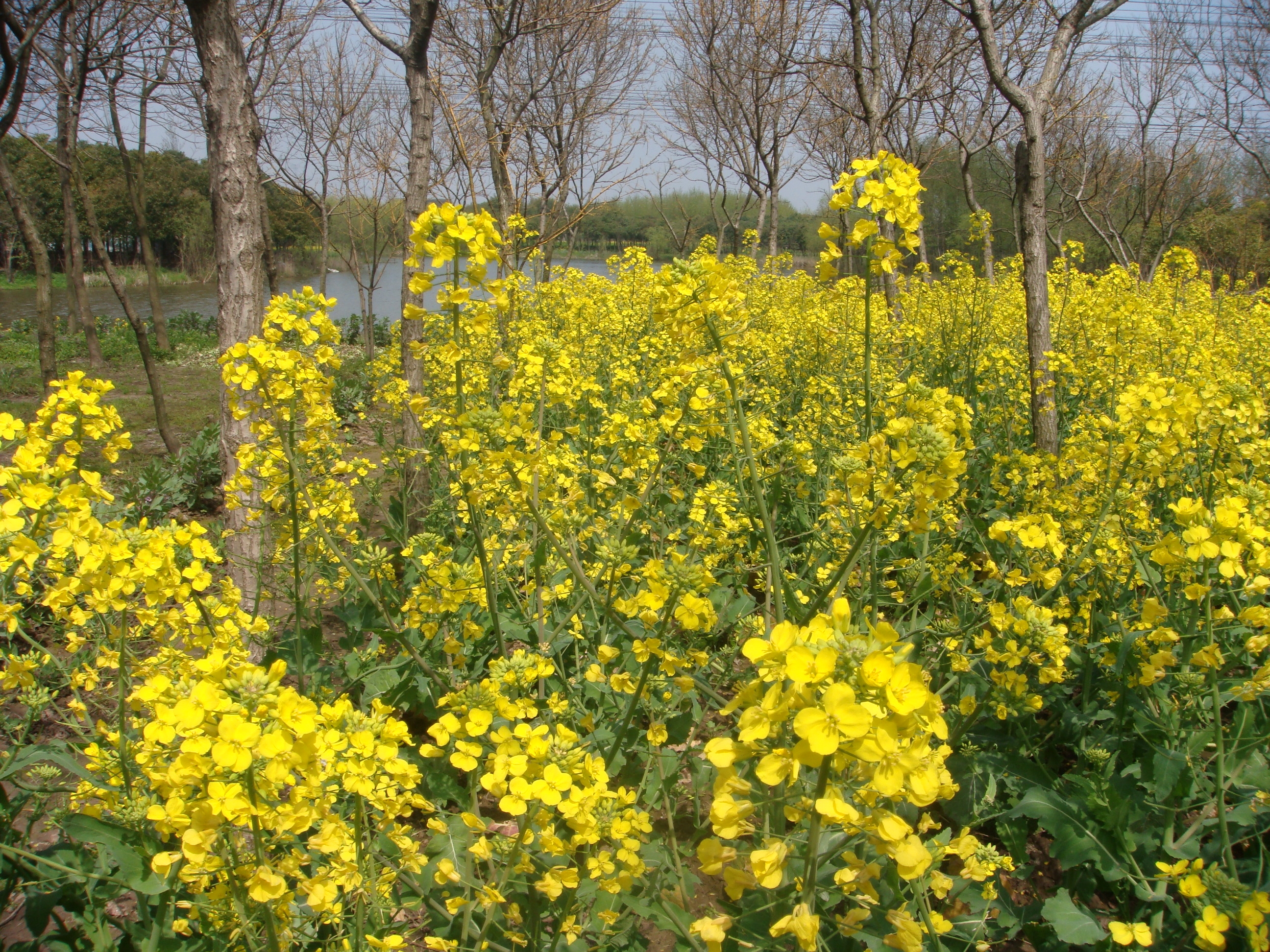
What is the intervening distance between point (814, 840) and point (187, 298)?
3350 cm

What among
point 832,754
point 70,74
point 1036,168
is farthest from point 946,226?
point 832,754

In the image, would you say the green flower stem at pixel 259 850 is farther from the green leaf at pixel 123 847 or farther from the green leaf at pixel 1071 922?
the green leaf at pixel 1071 922

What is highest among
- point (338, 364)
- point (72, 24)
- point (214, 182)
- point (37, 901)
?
point (72, 24)

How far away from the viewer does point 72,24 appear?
6.51 meters

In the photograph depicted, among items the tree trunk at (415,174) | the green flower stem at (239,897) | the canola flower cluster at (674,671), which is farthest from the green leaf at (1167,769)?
the tree trunk at (415,174)

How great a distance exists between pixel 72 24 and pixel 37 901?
803 cm

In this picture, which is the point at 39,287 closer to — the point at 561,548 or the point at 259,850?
the point at 561,548

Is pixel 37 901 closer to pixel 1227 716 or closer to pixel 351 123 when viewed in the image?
pixel 1227 716

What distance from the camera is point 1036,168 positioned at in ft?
14.1

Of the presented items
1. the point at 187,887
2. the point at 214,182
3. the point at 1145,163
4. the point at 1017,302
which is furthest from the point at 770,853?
the point at 1145,163

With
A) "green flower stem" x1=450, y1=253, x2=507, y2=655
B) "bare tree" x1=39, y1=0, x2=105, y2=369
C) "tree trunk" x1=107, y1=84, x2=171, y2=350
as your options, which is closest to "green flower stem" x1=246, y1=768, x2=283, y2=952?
"green flower stem" x1=450, y1=253, x2=507, y2=655

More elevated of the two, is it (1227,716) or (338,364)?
(338,364)

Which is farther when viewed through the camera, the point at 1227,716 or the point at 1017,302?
the point at 1017,302

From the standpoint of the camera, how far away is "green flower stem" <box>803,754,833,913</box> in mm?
1007
